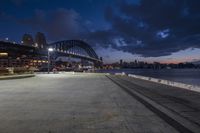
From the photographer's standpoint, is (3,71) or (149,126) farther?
(3,71)

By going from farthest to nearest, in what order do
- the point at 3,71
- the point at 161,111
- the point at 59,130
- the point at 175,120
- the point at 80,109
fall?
the point at 3,71 < the point at 80,109 < the point at 161,111 < the point at 175,120 < the point at 59,130

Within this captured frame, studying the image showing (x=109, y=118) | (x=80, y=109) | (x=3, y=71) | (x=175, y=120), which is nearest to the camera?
(x=175, y=120)

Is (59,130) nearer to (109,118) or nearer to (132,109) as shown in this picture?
(109,118)

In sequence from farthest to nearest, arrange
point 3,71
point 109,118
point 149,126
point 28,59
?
1. point 28,59
2. point 3,71
3. point 109,118
4. point 149,126

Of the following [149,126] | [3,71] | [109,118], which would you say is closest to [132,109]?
[109,118]

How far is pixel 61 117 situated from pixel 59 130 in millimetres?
1893

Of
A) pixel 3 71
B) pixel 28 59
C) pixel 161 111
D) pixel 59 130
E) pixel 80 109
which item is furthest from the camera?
pixel 28 59

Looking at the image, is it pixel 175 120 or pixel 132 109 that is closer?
pixel 175 120

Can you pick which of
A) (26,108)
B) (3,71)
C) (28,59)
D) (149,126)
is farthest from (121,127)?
(28,59)

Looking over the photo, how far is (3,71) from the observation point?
147 ft

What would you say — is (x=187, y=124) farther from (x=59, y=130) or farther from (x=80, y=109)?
(x=80, y=109)

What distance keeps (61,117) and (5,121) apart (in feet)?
6.47

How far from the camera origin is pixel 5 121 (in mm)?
8797

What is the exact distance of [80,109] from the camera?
11.2m
